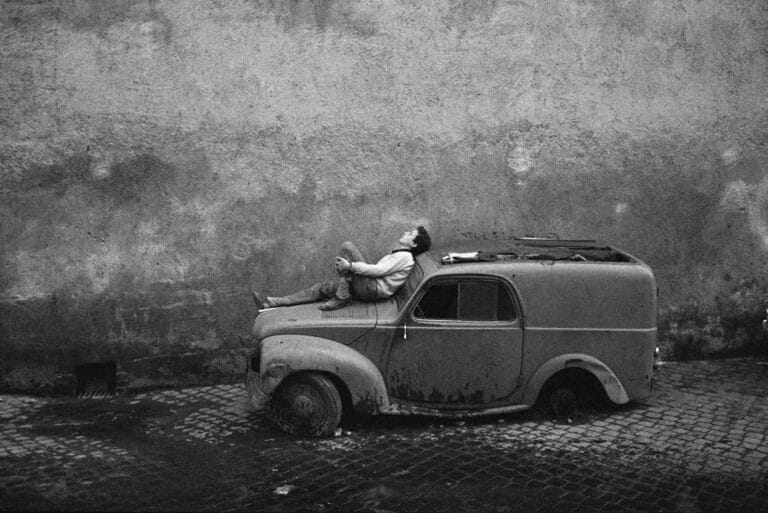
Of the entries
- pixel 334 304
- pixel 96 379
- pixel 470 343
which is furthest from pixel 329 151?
pixel 96 379

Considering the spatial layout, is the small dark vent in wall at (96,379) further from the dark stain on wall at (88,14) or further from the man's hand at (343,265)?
the dark stain on wall at (88,14)

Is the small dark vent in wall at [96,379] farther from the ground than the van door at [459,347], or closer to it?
closer to it

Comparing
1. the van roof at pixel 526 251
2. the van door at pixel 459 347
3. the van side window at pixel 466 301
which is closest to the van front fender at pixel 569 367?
the van door at pixel 459 347

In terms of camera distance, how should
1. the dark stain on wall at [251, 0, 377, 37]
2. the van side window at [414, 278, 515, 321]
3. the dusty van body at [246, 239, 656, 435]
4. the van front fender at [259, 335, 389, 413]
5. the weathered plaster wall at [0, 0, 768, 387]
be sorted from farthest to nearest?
the dark stain on wall at [251, 0, 377, 37]
the weathered plaster wall at [0, 0, 768, 387]
the van side window at [414, 278, 515, 321]
the dusty van body at [246, 239, 656, 435]
the van front fender at [259, 335, 389, 413]

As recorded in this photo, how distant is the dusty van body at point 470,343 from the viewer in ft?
20.9

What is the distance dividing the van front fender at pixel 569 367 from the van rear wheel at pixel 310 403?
1.76 m

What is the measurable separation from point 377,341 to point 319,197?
2.21m

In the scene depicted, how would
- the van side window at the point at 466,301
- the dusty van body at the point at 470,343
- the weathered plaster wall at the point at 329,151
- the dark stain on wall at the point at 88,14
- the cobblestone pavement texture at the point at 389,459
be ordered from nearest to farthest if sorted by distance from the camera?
the cobblestone pavement texture at the point at 389,459 < the dusty van body at the point at 470,343 < the van side window at the point at 466,301 < the dark stain on wall at the point at 88,14 < the weathered plaster wall at the point at 329,151

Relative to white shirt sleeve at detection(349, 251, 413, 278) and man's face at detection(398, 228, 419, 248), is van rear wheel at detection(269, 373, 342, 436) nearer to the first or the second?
white shirt sleeve at detection(349, 251, 413, 278)

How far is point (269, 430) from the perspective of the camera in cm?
658

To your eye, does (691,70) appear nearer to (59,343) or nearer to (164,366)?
(164,366)

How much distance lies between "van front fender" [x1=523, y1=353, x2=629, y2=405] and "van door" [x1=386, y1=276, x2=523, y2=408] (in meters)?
0.14

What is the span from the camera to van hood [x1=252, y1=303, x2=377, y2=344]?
21.2 feet

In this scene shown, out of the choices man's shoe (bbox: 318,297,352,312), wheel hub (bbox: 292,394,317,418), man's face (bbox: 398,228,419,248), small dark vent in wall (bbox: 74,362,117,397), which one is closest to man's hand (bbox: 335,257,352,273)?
man's shoe (bbox: 318,297,352,312)
